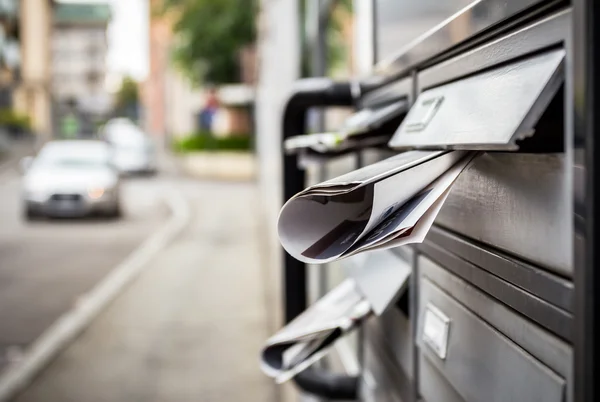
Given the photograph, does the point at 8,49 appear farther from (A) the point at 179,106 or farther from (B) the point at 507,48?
(B) the point at 507,48

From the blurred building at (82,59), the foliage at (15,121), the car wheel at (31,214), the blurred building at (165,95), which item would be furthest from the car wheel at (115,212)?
the blurred building at (82,59)

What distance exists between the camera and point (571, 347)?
32.3 inches

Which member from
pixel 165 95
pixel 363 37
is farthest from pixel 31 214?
pixel 165 95

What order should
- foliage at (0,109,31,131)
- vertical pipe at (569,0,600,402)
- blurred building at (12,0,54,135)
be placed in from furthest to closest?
1. blurred building at (12,0,54,135)
2. foliage at (0,109,31,131)
3. vertical pipe at (569,0,600,402)

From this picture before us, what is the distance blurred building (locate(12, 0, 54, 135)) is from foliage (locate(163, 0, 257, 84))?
25.5m

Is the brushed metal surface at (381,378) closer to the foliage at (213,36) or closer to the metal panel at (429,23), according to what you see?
the metal panel at (429,23)

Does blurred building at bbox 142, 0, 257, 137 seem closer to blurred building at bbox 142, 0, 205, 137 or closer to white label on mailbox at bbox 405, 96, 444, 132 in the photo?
blurred building at bbox 142, 0, 205, 137

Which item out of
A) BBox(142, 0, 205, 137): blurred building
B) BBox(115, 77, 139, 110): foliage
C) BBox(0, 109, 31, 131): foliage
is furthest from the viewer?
BBox(115, 77, 139, 110): foliage

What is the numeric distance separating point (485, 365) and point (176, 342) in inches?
207

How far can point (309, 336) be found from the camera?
1.79 metres

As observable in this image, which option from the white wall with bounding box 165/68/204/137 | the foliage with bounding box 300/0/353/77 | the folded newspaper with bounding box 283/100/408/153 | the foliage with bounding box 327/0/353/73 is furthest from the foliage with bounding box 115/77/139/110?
the folded newspaper with bounding box 283/100/408/153

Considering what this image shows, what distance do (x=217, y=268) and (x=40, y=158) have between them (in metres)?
7.88

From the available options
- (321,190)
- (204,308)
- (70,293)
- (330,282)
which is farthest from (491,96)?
(70,293)

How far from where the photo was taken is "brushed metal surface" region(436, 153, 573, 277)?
Answer: 2.82 ft
